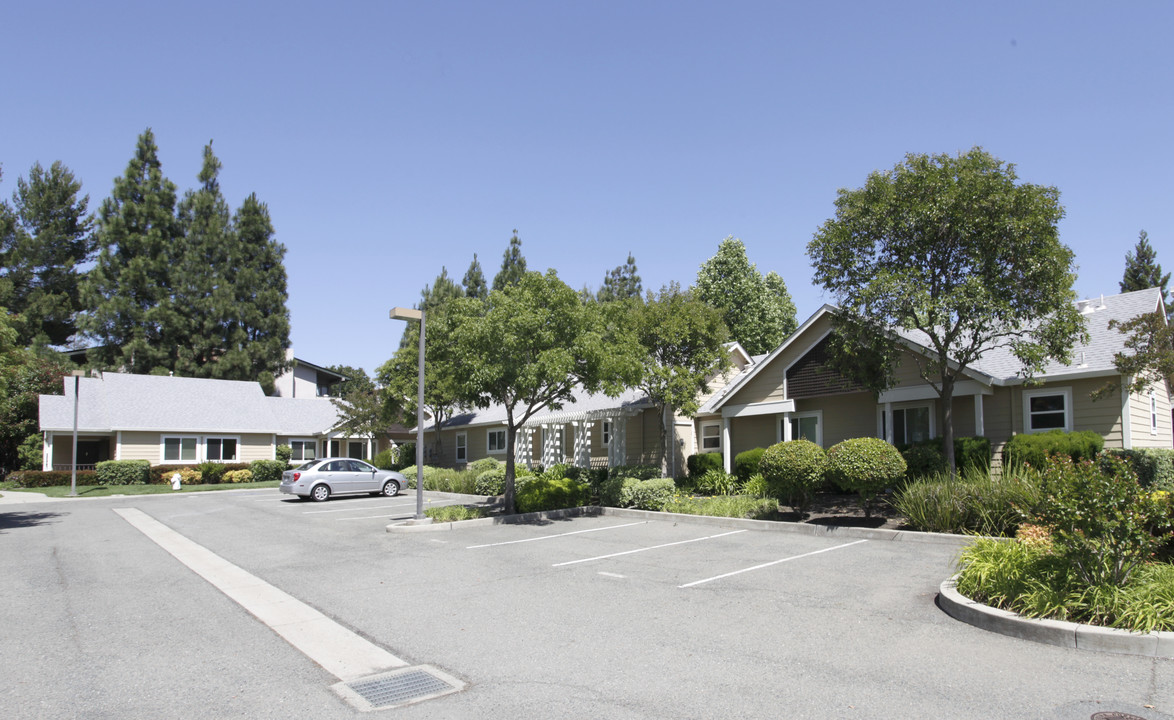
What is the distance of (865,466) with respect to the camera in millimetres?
14047

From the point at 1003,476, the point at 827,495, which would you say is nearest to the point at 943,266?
the point at 1003,476

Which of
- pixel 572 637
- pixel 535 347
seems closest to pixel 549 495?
pixel 535 347

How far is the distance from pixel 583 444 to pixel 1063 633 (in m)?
24.0

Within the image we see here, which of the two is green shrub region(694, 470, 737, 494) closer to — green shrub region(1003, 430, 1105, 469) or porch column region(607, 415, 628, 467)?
porch column region(607, 415, 628, 467)

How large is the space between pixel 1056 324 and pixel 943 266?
2.51 metres

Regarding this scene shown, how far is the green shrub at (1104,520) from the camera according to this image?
22.7 ft

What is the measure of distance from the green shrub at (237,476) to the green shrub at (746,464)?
92.7 ft

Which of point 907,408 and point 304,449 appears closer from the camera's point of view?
point 907,408

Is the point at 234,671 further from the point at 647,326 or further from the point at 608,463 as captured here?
the point at 608,463

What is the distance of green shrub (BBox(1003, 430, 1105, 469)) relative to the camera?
15.7 metres

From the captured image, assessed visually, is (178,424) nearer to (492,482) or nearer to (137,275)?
(137,275)

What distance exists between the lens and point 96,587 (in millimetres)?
10172

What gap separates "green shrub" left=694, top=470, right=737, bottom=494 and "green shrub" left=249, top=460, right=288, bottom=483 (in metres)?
27.5

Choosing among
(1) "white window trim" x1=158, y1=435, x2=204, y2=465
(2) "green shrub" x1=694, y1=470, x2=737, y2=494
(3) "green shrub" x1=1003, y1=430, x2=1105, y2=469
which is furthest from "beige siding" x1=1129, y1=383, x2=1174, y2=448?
(1) "white window trim" x1=158, y1=435, x2=204, y2=465
